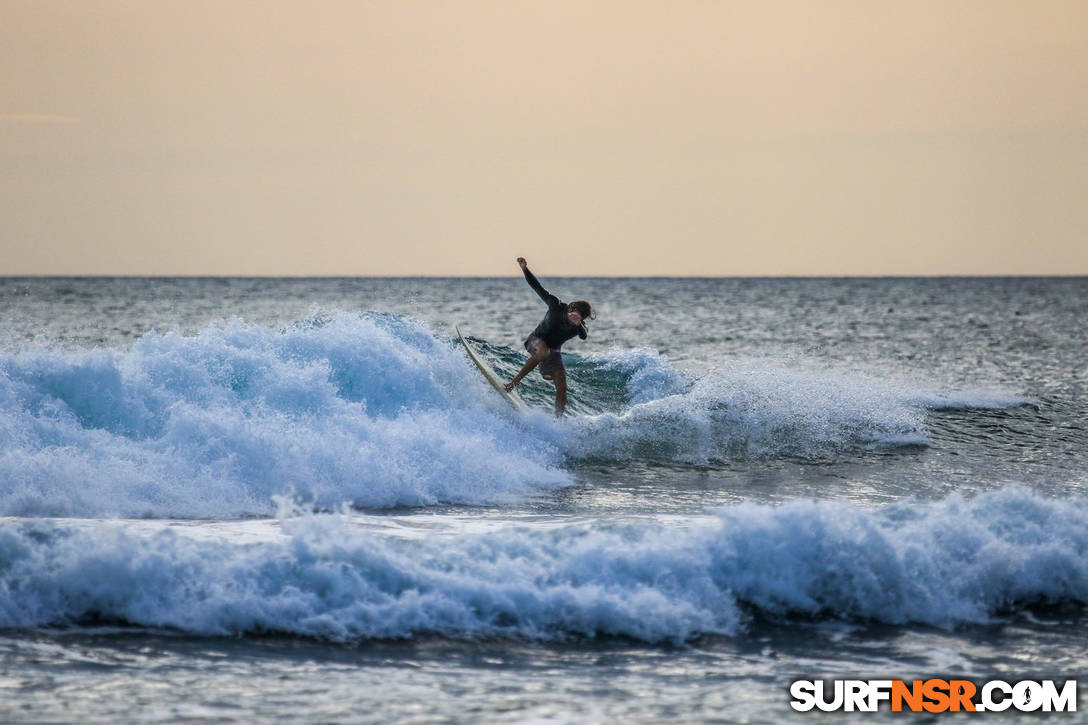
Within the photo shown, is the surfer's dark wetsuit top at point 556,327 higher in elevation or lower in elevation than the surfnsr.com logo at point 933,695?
higher

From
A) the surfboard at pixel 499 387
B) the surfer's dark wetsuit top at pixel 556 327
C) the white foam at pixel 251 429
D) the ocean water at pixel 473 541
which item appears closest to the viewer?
the ocean water at pixel 473 541

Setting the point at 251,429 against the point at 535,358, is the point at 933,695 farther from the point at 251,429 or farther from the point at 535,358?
the point at 535,358

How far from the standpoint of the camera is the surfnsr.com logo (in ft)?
20.2

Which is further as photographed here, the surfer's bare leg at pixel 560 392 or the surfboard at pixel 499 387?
the surfer's bare leg at pixel 560 392

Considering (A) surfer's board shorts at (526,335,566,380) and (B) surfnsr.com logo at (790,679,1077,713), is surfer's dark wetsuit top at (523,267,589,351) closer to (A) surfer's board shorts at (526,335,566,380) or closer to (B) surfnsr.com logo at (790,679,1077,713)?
(A) surfer's board shorts at (526,335,566,380)

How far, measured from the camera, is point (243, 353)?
13.5 meters

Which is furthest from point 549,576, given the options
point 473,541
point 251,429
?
point 251,429

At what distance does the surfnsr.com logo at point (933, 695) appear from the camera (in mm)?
6164

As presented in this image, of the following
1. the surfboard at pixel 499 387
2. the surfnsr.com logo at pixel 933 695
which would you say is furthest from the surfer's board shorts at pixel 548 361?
the surfnsr.com logo at pixel 933 695

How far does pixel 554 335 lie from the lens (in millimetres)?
14586

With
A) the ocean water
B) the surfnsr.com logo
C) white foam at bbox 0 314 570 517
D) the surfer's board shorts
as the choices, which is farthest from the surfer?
the surfnsr.com logo

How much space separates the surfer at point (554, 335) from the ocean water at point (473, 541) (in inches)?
23.0

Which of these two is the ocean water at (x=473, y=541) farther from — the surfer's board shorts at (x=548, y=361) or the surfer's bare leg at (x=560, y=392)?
the surfer's board shorts at (x=548, y=361)

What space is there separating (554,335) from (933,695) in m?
8.83
